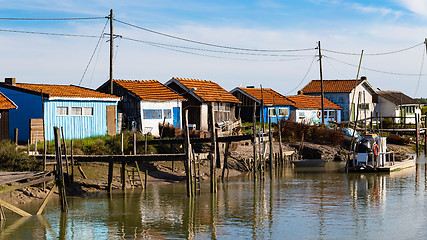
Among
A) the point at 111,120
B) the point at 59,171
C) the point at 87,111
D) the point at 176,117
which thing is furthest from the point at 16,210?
the point at 176,117

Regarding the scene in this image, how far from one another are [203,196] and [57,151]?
848 centimetres

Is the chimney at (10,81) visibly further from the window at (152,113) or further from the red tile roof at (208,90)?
the red tile roof at (208,90)

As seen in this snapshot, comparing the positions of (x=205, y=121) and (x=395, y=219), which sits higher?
(x=205, y=121)

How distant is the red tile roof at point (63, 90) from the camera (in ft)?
126

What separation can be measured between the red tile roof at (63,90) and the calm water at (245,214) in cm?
940

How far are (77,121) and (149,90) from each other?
31.5ft

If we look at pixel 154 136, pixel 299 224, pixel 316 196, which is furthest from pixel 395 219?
pixel 154 136

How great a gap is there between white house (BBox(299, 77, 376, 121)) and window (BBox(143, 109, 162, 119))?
36.7m

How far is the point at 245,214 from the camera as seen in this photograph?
26.5 meters

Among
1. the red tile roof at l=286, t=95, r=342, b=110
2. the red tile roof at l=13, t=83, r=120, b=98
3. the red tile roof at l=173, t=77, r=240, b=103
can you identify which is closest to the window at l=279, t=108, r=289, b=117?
the red tile roof at l=286, t=95, r=342, b=110

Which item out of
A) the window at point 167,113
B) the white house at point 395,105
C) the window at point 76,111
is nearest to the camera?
the window at point 76,111

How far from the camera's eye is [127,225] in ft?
78.4

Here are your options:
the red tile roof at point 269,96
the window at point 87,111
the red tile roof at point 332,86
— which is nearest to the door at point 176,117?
the window at point 87,111

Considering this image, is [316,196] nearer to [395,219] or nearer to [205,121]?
[395,219]
